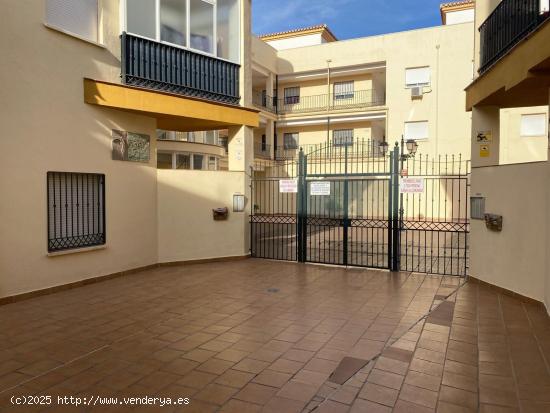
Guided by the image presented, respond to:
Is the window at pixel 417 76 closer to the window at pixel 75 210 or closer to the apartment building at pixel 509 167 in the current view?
the apartment building at pixel 509 167

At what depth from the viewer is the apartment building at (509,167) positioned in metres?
6.14

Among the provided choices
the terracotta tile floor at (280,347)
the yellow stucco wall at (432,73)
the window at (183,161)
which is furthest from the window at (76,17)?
the yellow stucco wall at (432,73)

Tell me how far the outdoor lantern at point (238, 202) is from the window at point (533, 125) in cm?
1758

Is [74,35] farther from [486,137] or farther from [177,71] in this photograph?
[486,137]

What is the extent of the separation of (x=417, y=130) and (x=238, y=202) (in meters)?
17.0

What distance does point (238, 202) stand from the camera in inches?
427

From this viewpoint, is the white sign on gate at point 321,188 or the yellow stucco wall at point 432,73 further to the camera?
the yellow stucco wall at point 432,73

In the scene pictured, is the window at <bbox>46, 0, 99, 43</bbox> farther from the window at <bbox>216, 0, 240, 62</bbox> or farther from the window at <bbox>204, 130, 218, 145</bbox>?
the window at <bbox>204, 130, 218, 145</bbox>

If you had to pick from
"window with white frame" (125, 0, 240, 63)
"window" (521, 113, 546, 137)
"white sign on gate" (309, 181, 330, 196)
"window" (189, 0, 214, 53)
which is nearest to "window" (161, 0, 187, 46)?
"window with white frame" (125, 0, 240, 63)

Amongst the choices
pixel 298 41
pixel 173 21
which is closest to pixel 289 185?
pixel 173 21

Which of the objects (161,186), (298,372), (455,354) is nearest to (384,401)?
(298,372)

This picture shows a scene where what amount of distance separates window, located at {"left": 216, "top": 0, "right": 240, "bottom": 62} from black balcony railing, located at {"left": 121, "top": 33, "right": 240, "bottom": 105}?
0.41 metres

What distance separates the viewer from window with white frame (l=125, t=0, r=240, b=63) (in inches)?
364

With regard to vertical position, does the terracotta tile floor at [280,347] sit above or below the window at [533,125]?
below
